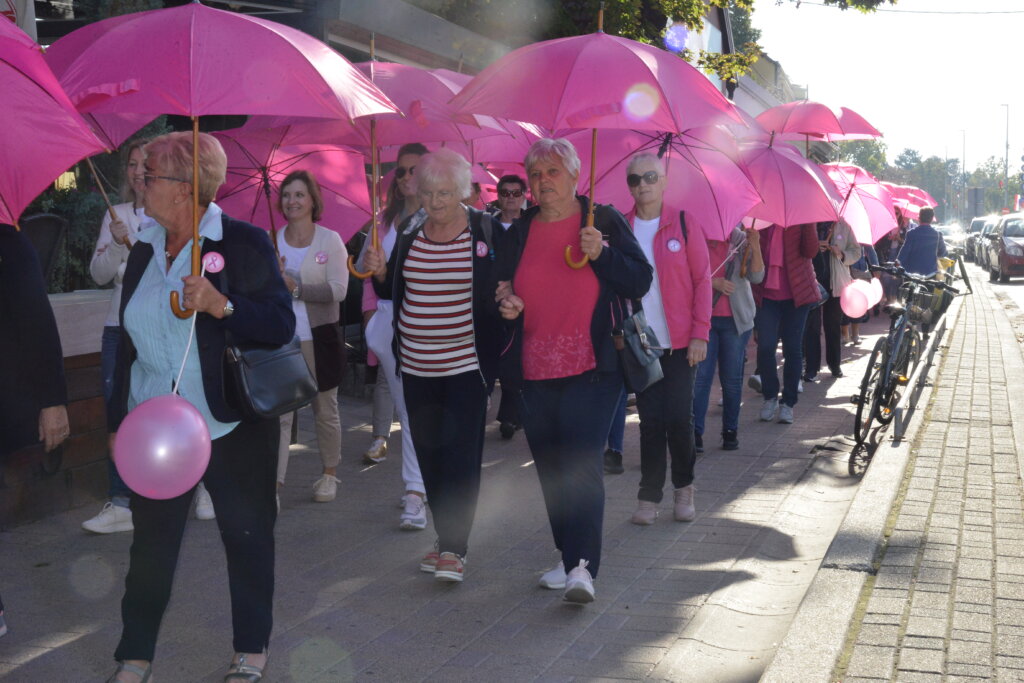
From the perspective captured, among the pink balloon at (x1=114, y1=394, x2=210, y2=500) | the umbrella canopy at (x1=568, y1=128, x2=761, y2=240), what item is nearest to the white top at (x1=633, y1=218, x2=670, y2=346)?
the umbrella canopy at (x1=568, y1=128, x2=761, y2=240)

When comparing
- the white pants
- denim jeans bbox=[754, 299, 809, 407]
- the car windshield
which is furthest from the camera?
the car windshield

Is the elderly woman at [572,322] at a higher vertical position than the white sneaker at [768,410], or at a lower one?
higher

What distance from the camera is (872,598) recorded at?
4914mm

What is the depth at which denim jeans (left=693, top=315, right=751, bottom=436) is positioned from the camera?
8.45 m

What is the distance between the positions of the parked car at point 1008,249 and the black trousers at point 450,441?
115 feet

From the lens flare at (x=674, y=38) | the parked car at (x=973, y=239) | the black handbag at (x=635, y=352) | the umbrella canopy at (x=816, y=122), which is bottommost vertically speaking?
the parked car at (x=973, y=239)

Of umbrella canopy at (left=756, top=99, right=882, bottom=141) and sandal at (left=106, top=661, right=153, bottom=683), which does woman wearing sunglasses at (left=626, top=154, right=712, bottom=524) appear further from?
umbrella canopy at (left=756, top=99, right=882, bottom=141)

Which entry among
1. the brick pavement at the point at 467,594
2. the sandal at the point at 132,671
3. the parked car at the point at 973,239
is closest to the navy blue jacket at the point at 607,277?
the brick pavement at the point at 467,594

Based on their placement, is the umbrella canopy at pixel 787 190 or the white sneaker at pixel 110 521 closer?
the white sneaker at pixel 110 521

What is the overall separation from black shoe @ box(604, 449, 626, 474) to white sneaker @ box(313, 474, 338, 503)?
→ 1.81 metres

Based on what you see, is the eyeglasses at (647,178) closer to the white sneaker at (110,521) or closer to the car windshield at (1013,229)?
the white sneaker at (110,521)

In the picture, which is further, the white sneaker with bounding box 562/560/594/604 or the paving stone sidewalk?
the white sneaker with bounding box 562/560/594/604

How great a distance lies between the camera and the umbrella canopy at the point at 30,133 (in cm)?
360

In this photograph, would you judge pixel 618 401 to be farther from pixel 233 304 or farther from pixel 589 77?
pixel 233 304
